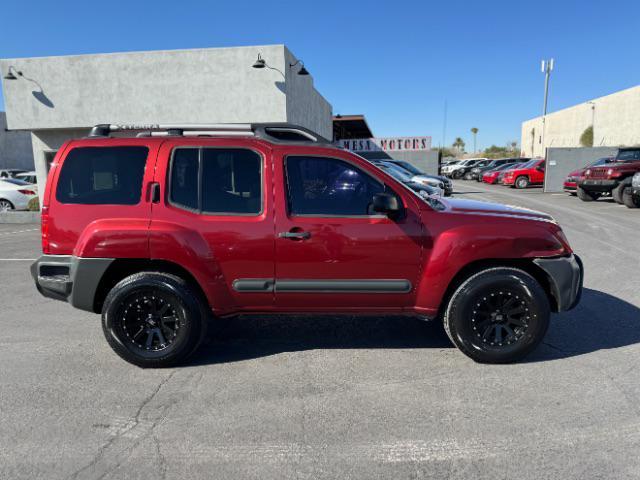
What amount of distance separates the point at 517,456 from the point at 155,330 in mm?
2883

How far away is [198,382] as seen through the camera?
3396 mm

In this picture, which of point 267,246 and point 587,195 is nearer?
point 267,246

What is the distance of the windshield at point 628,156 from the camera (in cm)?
1444

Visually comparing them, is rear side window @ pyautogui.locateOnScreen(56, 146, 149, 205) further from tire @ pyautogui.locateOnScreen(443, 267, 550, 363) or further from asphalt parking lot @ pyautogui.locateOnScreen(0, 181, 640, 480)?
tire @ pyautogui.locateOnScreen(443, 267, 550, 363)

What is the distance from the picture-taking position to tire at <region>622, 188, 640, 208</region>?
13.7 metres

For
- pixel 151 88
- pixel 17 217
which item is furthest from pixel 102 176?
pixel 17 217

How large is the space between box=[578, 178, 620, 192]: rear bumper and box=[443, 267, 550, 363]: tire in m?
13.8

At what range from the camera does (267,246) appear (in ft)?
11.5

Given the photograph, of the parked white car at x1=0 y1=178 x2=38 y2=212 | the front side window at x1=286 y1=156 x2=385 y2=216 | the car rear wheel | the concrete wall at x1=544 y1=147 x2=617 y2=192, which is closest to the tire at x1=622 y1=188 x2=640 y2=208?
the concrete wall at x1=544 y1=147 x2=617 y2=192

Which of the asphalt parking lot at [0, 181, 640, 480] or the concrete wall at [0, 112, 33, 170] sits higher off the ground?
the concrete wall at [0, 112, 33, 170]

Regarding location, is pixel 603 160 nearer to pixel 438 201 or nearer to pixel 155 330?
pixel 438 201

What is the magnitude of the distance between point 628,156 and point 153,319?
656 inches

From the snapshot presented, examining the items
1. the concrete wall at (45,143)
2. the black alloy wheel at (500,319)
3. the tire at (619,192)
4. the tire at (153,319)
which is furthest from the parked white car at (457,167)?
the tire at (153,319)

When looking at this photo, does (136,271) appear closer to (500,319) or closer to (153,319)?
(153,319)
